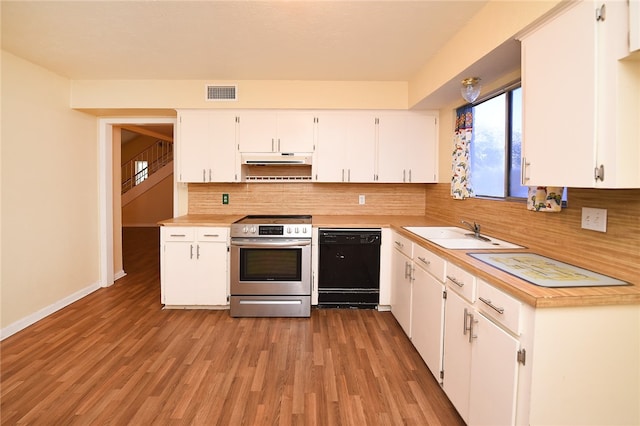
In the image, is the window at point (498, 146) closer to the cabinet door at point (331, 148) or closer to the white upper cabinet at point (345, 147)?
the white upper cabinet at point (345, 147)

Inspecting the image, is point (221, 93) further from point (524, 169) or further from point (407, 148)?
point (524, 169)

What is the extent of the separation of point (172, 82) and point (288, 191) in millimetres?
1725

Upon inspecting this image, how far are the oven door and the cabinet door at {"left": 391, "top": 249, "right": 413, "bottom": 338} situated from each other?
834 mm

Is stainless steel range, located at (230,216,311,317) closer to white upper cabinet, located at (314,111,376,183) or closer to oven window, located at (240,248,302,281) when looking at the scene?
oven window, located at (240,248,302,281)

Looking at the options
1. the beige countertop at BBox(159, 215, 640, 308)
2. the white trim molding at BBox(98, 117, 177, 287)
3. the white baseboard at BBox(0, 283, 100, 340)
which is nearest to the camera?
the beige countertop at BBox(159, 215, 640, 308)

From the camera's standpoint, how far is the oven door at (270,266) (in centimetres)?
327

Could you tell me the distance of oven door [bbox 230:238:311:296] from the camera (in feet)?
10.7

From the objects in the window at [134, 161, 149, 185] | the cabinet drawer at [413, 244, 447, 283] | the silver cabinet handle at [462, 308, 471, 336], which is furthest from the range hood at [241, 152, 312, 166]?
the window at [134, 161, 149, 185]

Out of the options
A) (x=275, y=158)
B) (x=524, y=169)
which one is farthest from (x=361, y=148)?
(x=524, y=169)

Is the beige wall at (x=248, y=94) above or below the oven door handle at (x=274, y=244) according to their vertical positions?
above

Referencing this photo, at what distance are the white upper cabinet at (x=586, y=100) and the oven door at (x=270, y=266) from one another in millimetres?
2178

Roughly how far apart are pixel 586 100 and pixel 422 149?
2388 millimetres

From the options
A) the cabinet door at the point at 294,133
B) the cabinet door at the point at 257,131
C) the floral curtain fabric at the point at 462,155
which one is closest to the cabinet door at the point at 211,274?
the cabinet door at the point at 257,131

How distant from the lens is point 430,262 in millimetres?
2279
